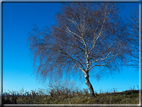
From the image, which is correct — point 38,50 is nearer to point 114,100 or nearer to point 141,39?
point 114,100

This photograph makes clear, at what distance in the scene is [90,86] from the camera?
10125 mm

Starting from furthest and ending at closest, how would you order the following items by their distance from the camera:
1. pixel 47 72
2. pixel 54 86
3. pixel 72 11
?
pixel 54 86 < pixel 72 11 < pixel 47 72

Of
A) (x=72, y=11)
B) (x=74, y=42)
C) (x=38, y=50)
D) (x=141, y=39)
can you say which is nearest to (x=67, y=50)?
(x=74, y=42)

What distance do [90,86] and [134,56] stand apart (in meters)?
3.52

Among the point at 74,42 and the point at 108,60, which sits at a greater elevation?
the point at 74,42

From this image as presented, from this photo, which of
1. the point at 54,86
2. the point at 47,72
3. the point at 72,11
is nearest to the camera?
the point at 47,72

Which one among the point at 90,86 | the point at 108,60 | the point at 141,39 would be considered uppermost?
the point at 141,39

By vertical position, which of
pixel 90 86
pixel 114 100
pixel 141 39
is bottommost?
pixel 114 100

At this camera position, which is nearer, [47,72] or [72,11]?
[47,72]

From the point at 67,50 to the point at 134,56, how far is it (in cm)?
442

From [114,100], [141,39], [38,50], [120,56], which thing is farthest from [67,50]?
[141,39]

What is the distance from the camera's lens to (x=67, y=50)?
1012cm

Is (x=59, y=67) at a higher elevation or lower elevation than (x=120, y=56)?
lower

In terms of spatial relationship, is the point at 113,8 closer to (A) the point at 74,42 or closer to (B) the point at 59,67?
(A) the point at 74,42
